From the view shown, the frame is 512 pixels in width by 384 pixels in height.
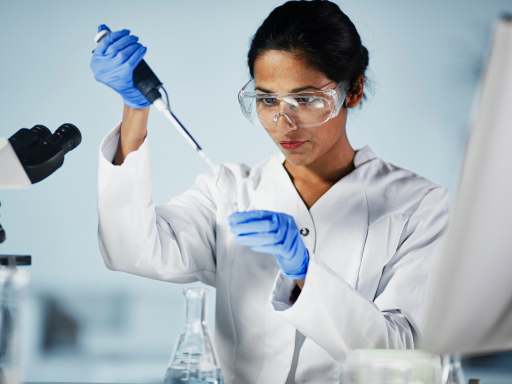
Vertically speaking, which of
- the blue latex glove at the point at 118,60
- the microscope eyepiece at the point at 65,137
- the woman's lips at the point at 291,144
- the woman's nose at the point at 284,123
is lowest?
the woman's lips at the point at 291,144

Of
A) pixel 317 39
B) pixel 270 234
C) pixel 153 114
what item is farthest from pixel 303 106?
pixel 153 114

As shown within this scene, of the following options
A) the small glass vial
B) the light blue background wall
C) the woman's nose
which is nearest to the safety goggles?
the woman's nose

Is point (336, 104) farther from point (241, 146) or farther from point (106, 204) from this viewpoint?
point (241, 146)

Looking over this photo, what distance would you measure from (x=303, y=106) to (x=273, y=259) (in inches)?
19.6

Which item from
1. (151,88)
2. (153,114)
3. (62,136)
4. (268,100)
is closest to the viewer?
(62,136)

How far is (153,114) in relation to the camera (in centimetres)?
278

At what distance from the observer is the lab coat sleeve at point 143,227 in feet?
4.10

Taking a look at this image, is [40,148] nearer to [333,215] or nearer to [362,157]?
[333,215]

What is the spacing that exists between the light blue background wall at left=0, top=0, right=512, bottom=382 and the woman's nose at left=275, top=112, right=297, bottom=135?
56.6 inches

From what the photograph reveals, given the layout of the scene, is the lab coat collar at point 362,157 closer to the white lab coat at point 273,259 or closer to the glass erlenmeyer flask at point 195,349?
the white lab coat at point 273,259

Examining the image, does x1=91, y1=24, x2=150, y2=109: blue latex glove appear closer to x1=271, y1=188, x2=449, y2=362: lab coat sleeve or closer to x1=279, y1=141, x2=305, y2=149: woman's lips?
x1=279, y1=141, x2=305, y2=149: woman's lips

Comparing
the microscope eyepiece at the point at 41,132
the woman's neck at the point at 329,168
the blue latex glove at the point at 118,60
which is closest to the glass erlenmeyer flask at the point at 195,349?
the microscope eyepiece at the point at 41,132

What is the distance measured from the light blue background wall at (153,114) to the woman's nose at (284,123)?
1438mm

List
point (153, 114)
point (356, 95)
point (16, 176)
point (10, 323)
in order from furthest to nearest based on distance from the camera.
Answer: point (153, 114)
point (356, 95)
point (16, 176)
point (10, 323)
